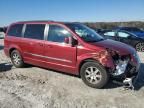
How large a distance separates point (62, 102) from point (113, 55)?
6.03ft

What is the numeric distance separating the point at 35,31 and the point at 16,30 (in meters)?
1.15

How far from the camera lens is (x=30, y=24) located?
8188mm

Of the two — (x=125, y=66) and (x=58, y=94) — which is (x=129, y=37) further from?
(x=58, y=94)

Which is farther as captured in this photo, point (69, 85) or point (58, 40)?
point (58, 40)

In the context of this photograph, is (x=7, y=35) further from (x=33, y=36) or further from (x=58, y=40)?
(x=58, y=40)

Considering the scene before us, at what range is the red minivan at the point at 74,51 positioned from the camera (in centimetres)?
609

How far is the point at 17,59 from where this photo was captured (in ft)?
28.4

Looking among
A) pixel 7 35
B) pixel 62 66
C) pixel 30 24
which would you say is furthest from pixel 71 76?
pixel 7 35

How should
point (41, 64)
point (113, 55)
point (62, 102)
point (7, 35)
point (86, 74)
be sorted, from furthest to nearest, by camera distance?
1. point (7, 35)
2. point (41, 64)
3. point (86, 74)
4. point (113, 55)
5. point (62, 102)

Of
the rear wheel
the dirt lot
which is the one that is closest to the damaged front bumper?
the dirt lot

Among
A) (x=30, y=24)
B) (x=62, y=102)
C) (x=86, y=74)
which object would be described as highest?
(x=30, y=24)

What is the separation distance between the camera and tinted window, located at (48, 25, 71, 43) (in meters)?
6.94

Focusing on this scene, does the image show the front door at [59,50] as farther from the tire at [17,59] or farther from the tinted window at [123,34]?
the tinted window at [123,34]

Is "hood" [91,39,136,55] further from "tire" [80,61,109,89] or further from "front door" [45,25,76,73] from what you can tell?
"front door" [45,25,76,73]
